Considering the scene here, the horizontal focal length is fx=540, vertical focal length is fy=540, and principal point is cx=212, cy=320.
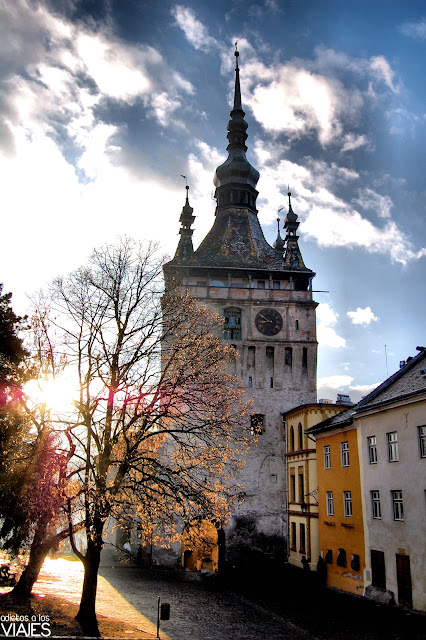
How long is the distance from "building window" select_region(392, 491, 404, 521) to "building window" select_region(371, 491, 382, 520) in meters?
1.10

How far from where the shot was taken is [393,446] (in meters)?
22.6

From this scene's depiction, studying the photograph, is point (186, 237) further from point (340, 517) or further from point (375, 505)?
point (375, 505)

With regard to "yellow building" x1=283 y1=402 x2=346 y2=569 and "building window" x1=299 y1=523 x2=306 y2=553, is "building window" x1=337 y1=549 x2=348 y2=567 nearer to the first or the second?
"yellow building" x1=283 y1=402 x2=346 y2=569

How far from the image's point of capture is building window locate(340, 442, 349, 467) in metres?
26.8

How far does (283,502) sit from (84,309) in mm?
25185

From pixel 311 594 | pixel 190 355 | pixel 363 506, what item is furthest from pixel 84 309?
pixel 311 594

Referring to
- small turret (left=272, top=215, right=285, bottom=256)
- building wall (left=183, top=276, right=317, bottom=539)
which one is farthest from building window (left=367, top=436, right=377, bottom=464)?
small turret (left=272, top=215, right=285, bottom=256)

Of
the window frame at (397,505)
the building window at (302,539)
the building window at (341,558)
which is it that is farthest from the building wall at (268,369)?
the window frame at (397,505)

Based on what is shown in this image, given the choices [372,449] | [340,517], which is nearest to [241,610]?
[340,517]

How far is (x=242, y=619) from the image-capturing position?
20453mm

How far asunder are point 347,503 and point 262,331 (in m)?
16.8

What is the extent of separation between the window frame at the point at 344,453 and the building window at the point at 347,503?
133 cm

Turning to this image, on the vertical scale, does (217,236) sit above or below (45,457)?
above

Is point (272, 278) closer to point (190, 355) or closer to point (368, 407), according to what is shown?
point (368, 407)
